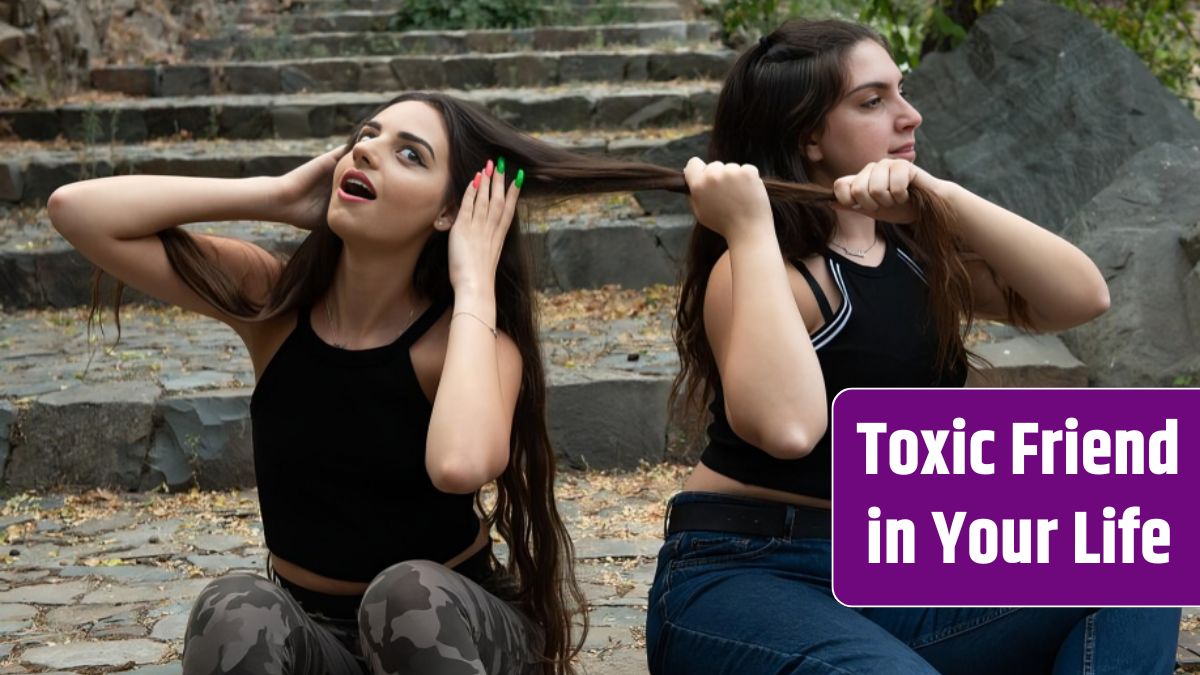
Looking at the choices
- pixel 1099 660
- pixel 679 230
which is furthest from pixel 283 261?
pixel 679 230

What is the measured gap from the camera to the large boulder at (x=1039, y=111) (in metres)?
6.07

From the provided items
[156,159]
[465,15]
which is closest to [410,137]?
[156,159]

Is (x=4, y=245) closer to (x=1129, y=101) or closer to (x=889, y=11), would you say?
(x=889, y=11)

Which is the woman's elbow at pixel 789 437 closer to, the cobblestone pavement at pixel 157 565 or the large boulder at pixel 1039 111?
the cobblestone pavement at pixel 157 565

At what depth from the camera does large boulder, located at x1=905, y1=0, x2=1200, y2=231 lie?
6.07 meters

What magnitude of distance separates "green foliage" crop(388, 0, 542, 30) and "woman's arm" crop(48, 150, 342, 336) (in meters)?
7.89

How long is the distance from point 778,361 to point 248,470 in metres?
2.86

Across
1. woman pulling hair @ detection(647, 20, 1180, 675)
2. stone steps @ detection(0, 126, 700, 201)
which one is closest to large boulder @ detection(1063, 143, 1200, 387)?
stone steps @ detection(0, 126, 700, 201)

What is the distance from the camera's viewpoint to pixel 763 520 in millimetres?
2338

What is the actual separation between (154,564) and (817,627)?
2.34 m

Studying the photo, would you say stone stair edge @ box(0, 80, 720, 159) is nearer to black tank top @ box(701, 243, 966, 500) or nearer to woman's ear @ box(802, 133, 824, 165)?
woman's ear @ box(802, 133, 824, 165)

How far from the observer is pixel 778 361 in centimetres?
222

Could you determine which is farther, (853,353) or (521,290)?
(521,290)

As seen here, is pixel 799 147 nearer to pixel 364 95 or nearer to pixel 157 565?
pixel 157 565
